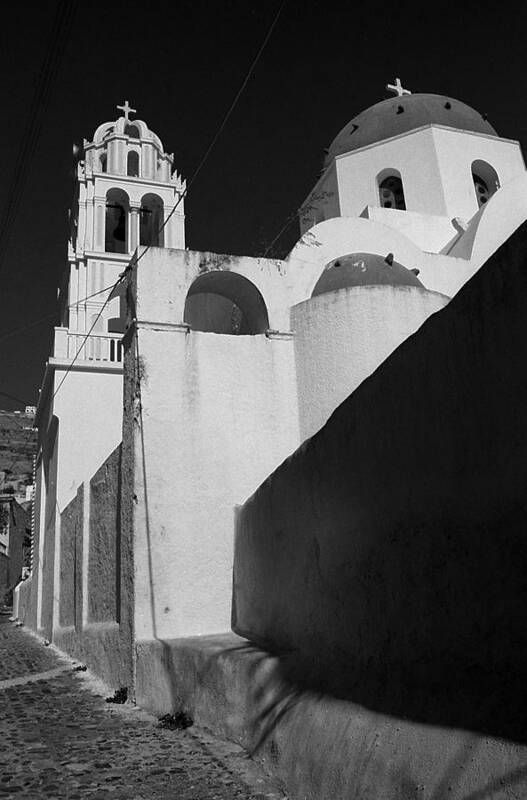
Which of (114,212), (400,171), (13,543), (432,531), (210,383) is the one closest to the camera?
(432,531)

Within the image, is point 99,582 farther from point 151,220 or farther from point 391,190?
point 151,220

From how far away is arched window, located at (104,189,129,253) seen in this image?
1855 cm

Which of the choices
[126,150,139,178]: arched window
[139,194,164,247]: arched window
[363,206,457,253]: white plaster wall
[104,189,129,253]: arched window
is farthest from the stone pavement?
[126,150,139,178]: arched window

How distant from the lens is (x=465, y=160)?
13211mm

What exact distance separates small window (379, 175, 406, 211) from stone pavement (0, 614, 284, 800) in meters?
10.6

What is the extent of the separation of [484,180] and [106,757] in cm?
1276

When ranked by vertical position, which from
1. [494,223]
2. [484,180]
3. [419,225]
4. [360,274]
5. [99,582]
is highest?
[484,180]

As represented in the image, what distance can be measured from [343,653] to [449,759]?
1.32 m

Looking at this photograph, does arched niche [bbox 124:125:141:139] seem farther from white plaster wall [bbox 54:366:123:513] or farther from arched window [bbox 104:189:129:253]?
white plaster wall [bbox 54:366:123:513]

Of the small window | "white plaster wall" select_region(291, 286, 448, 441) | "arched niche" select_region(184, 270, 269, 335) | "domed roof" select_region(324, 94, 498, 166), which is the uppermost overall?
"domed roof" select_region(324, 94, 498, 166)

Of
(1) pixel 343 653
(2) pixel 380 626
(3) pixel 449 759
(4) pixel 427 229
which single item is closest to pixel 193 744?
(1) pixel 343 653

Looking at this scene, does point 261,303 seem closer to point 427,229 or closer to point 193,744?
point 193,744

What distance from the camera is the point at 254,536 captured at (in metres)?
5.86

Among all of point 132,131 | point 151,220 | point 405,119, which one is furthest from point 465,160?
point 132,131
